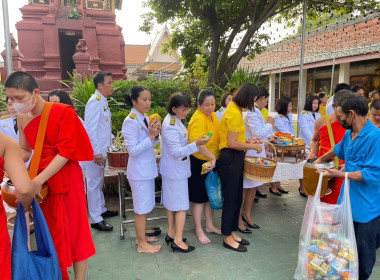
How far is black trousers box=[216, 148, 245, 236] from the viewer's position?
283cm

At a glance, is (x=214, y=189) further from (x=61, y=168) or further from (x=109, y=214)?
(x=109, y=214)

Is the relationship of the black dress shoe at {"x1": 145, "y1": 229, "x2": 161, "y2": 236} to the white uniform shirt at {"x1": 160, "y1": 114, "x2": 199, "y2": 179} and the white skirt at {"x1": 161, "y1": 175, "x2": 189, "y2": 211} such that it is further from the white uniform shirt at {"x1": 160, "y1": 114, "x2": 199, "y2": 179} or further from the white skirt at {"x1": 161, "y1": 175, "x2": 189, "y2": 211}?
the white uniform shirt at {"x1": 160, "y1": 114, "x2": 199, "y2": 179}

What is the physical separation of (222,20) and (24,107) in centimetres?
763

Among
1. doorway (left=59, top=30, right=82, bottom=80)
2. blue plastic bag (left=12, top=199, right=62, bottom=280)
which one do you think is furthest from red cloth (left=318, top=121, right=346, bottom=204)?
doorway (left=59, top=30, right=82, bottom=80)

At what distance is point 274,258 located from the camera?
9.15 ft

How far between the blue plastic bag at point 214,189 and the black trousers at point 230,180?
83mm

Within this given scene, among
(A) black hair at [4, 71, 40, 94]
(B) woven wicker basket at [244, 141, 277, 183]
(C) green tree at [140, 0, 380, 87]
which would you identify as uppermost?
(C) green tree at [140, 0, 380, 87]

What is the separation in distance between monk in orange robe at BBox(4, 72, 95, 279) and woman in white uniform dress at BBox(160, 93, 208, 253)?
902 millimetres

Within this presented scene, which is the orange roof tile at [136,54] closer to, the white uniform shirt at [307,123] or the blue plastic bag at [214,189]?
the white uniform shirt at [307,123]

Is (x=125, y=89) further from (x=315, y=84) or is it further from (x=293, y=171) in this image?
(x=315, y=84)

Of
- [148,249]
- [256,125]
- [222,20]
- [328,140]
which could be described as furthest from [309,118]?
[222,20]

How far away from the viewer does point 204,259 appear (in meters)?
2.78

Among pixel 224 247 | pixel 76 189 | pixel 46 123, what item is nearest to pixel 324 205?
pixel 224 247

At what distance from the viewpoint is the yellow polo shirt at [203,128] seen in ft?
9.36
